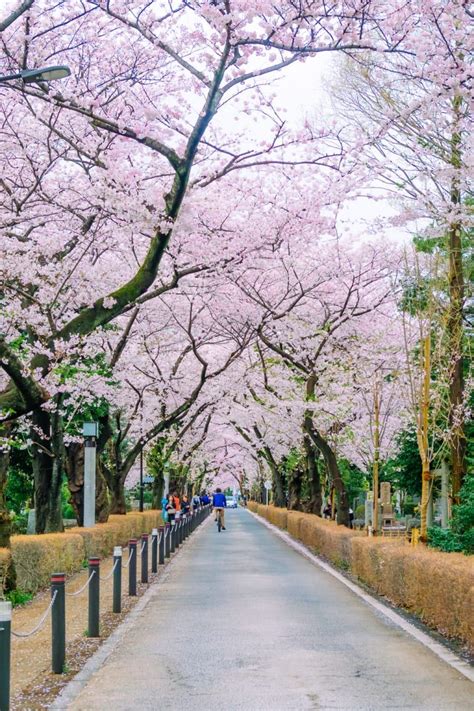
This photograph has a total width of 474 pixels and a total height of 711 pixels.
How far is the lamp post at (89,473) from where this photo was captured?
23.8 metres

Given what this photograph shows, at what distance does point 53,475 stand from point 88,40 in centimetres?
1023

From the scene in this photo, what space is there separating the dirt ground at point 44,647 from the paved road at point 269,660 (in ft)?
1.11

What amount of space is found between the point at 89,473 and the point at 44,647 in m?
14.3

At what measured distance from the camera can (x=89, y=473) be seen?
2434cm

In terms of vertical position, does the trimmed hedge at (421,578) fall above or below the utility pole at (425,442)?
below

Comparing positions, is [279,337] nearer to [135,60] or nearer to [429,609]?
[135,60]

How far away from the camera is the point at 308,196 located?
18.1 m

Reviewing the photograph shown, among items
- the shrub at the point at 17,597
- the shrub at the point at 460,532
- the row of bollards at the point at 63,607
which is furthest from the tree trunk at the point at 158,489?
the shrub at the point at 460,532

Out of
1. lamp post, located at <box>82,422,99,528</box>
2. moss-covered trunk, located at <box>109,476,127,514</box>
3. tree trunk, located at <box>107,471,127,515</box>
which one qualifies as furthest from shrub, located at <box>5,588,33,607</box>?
moss-covered trunk, located at <box>109,476,127,514</box>

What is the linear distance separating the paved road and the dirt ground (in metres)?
0.34

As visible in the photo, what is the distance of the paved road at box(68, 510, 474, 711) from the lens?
728 cm

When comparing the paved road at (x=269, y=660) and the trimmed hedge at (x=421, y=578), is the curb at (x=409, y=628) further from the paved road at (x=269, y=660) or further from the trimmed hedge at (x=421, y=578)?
the trimmed hedge at (x=421, y=578)

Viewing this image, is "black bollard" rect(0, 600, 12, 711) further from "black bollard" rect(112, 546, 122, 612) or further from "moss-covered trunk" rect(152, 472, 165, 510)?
"moss-covered trunk" rect(152, 472, 165, 510)

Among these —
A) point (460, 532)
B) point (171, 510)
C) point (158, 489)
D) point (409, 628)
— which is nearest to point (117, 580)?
point (409, 628)
